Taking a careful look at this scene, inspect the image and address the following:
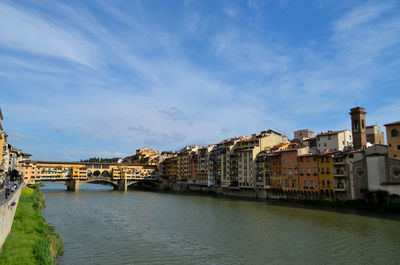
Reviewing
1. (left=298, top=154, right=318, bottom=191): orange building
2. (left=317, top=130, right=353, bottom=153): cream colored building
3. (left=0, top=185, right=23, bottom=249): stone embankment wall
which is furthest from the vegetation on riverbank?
(left=317, top=130, right=353, bottom=153): cream colored building

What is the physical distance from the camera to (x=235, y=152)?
73188 mm

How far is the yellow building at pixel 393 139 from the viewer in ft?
134

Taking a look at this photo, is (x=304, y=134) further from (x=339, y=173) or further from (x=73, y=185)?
(x=73, y=185)

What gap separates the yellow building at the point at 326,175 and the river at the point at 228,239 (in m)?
10.8

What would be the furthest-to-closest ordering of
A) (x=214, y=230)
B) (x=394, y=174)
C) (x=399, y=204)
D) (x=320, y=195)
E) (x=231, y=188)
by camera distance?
1. (x=231, y=188)
2. (x=320, y=195)
3. (x=394, y=174)
4. (x=399, y=204)
5. (x=214, y=230)

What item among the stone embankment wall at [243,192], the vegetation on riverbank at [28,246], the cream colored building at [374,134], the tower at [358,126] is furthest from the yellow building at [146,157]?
the vegetation on riverbank at [28,246]

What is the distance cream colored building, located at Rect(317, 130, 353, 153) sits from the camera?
58625 mm

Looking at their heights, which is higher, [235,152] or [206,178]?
[235,152]

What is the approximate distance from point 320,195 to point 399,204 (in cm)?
1273

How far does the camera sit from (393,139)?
41188 mm

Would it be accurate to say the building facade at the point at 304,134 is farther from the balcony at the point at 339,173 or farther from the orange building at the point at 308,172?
the balcony at the point at 339,173

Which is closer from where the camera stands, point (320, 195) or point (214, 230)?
point (214, 230)

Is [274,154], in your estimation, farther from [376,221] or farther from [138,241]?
[138,241]

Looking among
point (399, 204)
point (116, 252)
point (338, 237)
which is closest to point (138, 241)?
point (116, 252)
